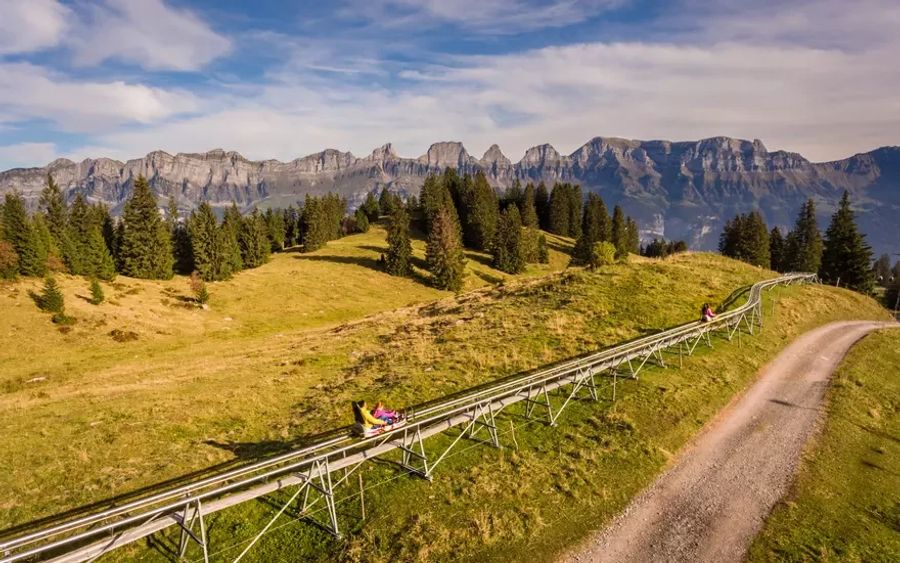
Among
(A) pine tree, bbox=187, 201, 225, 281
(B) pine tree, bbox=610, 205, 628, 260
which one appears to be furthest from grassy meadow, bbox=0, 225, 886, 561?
(B) pine tree, bbox=610, 205, 628, 260

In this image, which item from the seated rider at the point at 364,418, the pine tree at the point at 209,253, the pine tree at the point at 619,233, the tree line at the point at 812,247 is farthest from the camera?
the pine tree at the point at 619,233

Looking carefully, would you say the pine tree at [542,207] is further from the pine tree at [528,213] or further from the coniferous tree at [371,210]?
the coniferous tree at [371,210]

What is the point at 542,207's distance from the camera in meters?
148

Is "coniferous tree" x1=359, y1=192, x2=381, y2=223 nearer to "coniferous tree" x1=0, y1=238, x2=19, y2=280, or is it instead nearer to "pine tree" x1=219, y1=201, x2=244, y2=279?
"pine tree" x1=219, y1=201, x2=244, y2=279

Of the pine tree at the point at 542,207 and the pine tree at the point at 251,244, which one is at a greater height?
the pine tree at the point at 542,207

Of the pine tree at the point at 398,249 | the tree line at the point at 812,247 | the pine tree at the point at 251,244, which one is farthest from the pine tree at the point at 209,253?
the tree line at the point at 812,247

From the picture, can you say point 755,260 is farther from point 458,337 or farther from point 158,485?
point 158,485

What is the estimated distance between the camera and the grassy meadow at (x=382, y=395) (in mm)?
15148

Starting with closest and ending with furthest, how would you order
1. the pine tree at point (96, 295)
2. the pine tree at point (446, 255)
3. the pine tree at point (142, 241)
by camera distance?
the pine tree at point (96, 295) < the pine tree at point (142, 241) < the pine tree at point (446, 255)

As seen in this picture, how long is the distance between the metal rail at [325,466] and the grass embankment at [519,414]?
85 cm

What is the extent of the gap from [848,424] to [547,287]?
31.1m

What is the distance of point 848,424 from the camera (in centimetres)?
2227

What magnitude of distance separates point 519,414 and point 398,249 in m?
72.7

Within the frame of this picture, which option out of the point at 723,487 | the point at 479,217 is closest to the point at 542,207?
the point at 479,217
